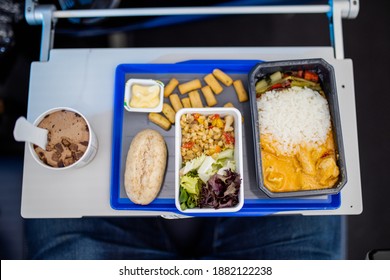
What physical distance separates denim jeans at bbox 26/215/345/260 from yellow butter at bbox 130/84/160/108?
549 millimetres

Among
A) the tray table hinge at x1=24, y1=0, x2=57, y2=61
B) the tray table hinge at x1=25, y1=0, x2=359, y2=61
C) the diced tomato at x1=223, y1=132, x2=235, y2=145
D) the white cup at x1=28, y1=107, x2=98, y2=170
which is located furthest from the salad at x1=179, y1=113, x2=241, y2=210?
the tray table hinge at x1=24, y1=0, x2=57, y2=61

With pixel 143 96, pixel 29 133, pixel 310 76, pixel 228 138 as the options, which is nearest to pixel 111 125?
pixel 143 96

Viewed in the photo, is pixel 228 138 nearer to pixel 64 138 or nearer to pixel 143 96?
pixel 143 96

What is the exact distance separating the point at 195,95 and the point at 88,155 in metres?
0.40

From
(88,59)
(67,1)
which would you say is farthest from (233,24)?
(88,59)

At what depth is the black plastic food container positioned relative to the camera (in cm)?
116

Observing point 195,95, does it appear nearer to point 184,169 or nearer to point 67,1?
point 184,169

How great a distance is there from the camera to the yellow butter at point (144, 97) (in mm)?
1249

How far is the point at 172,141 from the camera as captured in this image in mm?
1285

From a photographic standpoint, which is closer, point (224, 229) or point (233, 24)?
point (224, 229)

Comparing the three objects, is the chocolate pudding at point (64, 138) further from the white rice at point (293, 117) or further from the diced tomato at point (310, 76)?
the diced tomato at point (310, 76)

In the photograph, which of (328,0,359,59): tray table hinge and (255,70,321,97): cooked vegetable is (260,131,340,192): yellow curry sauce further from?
(328,0,359,59): tray table hinge

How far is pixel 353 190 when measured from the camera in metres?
1.26

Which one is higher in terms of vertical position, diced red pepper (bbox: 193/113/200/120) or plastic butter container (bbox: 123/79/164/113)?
plastic butter container (bbox: 123/79/164/113)
